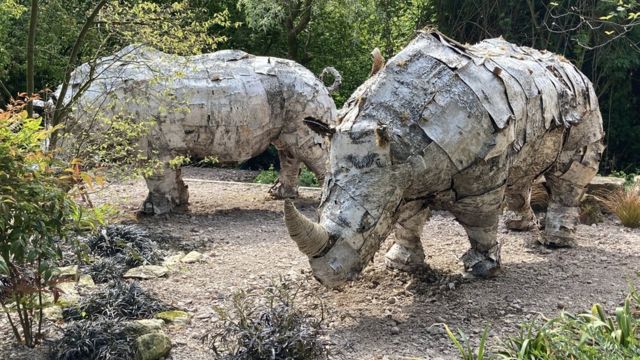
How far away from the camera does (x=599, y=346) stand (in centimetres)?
390

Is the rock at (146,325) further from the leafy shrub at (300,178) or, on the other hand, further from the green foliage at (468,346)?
the leafy shrub at (300,178)

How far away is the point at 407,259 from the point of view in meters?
6.01

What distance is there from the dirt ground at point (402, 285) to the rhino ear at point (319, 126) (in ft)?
4.33

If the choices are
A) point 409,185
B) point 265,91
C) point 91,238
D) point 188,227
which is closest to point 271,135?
point 265,91

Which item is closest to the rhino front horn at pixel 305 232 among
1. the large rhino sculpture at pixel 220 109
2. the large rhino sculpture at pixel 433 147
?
the large rhino sculpture at pixel 433 147

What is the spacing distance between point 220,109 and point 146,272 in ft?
7.75

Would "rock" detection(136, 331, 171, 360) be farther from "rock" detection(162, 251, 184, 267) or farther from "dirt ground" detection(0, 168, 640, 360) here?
"rock" detection(162, 251, 184, 267)

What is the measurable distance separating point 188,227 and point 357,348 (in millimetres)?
3798

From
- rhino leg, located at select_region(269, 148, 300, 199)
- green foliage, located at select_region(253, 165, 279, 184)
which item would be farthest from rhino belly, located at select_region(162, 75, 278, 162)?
green foliage, located at select_region(253, 165, 279, 184)

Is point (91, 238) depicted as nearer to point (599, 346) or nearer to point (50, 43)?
point (599, 346)

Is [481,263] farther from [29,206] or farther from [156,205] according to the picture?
[156,205]

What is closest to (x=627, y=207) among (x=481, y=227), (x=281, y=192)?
(x=481, y=227)

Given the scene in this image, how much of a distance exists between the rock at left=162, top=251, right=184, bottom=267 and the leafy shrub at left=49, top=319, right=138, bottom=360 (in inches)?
74.7

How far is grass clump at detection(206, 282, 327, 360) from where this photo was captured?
4.30m
